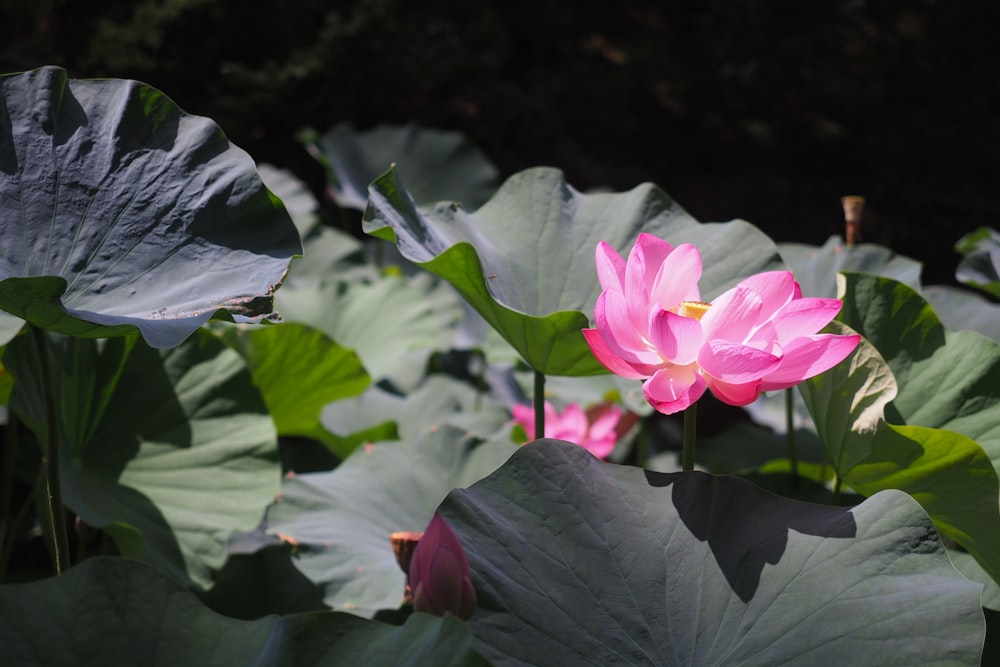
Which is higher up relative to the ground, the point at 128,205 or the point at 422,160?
the point at 128,205

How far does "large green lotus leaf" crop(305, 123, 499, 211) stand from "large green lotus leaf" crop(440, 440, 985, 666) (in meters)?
2.20

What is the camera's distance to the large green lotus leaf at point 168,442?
99cm

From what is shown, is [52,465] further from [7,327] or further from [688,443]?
[688,443]

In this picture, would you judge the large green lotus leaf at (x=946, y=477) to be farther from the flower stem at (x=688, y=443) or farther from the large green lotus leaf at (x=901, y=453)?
the flower stem at (x=688, y=443)

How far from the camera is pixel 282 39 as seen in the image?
348 cm

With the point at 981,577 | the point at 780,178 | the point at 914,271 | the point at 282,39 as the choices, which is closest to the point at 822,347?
the point at 981,577

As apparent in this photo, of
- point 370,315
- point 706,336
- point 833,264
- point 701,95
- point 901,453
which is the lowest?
point 701,95

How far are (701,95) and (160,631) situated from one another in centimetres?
433

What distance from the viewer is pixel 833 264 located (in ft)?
4.05

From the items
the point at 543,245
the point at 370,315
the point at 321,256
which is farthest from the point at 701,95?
the point at 543,245

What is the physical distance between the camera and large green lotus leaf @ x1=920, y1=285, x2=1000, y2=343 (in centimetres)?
131

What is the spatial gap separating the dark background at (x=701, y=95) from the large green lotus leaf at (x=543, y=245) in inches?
101

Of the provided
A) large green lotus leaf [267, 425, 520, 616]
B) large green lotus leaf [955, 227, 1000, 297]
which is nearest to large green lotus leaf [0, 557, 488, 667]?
large green lotus leaf [267, 425, 520, 616]

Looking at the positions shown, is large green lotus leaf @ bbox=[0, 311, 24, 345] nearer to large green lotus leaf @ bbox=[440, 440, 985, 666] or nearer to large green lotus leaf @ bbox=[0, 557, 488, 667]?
large green lotus leaf @ bbox=[0, 557, 488, 667]
